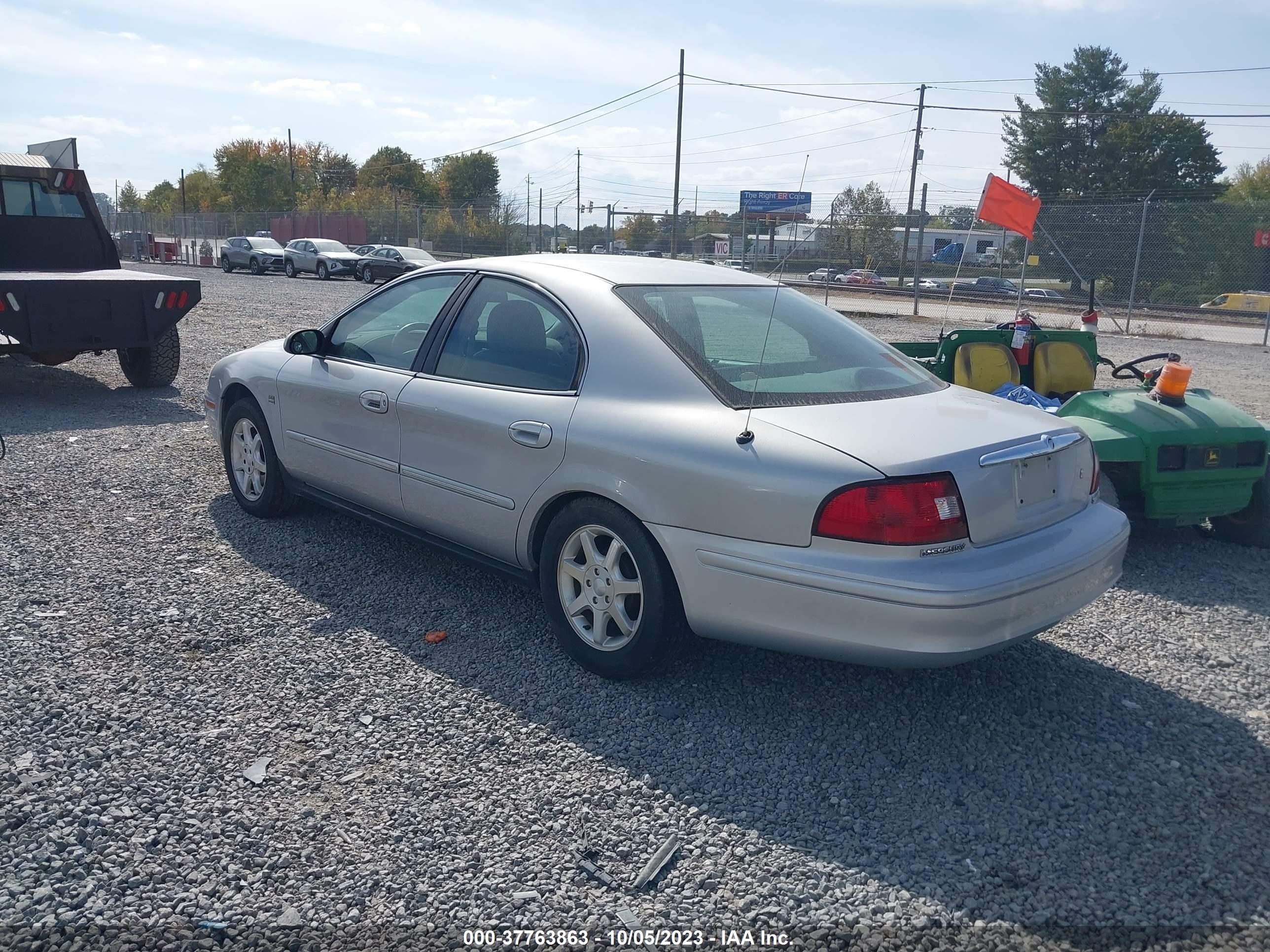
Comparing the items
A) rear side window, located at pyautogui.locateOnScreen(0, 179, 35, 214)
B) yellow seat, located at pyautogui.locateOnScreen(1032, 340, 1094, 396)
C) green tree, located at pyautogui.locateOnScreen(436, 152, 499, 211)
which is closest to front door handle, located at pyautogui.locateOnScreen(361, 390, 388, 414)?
yellow seat, located at pyautogui.locateOnScreen(1032, 340, 1094, 396)

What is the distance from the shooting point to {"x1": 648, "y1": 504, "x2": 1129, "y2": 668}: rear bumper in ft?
10.1

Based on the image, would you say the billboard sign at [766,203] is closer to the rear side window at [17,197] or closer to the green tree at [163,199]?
the rear side window at [17,197]

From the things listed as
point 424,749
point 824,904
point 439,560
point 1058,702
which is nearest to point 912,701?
point 1058,702

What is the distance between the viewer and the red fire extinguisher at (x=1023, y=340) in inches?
261

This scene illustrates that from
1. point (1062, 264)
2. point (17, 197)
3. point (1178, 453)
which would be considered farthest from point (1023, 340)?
point (1062, 264)

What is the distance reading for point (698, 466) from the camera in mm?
3377

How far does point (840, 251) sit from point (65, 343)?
18374 mm

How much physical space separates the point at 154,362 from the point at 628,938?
354 inches

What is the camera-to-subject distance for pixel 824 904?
2.62 m

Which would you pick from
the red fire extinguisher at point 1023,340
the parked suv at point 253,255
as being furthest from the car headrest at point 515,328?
the parked suv at point 253,255

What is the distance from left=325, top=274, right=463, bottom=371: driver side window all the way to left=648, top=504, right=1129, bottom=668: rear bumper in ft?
5.86

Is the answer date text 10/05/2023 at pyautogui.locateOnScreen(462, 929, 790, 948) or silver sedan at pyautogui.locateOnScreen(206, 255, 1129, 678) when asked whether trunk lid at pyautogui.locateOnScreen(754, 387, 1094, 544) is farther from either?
date text 10/05/2023 at pyautogui.locateOnScreen(462, 929, 790, 948)

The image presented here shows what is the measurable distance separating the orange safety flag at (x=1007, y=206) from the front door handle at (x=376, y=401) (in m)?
6.29

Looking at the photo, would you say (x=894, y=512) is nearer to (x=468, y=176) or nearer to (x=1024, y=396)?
(x=1024, y=396)
